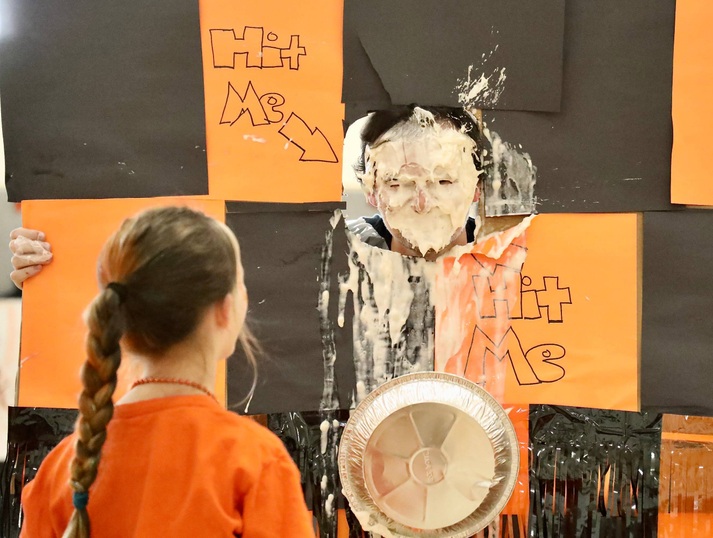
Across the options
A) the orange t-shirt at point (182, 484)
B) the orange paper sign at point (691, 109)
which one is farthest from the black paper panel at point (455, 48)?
the orange t-shirt at point (182, 484)

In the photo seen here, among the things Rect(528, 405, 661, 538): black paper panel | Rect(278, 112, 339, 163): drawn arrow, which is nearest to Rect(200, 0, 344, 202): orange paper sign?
Rect(278, 112, 339, 163): drawn arrow

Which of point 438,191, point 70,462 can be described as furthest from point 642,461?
point 70,462

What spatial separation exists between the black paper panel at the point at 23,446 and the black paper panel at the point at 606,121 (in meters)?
0.82

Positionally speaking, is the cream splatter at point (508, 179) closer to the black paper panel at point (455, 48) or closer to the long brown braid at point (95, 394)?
the black paper panel at point (455, 48)

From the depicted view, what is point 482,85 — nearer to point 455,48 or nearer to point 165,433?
point 455,48

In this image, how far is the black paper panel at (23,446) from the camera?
3.26 ft

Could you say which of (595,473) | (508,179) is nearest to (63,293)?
(508,179)

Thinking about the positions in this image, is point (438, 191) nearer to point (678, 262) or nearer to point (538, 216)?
point (538, 216)

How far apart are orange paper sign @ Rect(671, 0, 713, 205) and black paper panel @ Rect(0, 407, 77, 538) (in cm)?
101

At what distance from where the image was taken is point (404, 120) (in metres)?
0.99

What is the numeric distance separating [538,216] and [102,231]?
2.21 feet

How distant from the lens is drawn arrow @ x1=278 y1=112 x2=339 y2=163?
98cm

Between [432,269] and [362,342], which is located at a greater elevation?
[432,269]

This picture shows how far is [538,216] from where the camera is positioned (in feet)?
3.25
